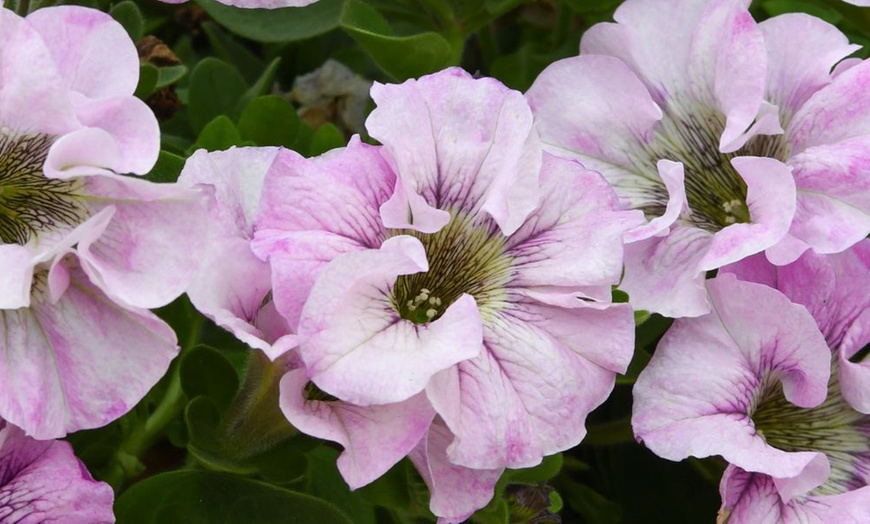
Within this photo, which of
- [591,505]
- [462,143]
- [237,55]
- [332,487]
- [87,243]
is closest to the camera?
[87,243]

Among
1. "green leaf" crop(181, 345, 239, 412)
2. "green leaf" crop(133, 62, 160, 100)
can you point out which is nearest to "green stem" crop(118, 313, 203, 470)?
"green leaf" crop(181, 345, 239, 412)

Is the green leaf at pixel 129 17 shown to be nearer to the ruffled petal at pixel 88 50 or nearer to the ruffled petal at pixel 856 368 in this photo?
the ruffled petal at pixel 88 50

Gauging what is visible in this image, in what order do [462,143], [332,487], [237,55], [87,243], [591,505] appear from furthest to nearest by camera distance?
[237,55]
[591,505]
[332,487]
[462,143]
[87,243]

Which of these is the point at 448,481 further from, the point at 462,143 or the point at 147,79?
the point at 147,79

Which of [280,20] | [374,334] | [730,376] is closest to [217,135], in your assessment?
[280,20]

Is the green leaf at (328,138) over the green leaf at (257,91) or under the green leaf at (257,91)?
over

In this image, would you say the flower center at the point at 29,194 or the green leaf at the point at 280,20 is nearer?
the flower center at the point at 29,194

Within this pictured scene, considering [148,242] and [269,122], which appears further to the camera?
[269,122]

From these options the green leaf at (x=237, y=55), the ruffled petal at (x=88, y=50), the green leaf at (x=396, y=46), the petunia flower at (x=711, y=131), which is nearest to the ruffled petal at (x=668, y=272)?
the petunia flower at (x=711, y=131)
